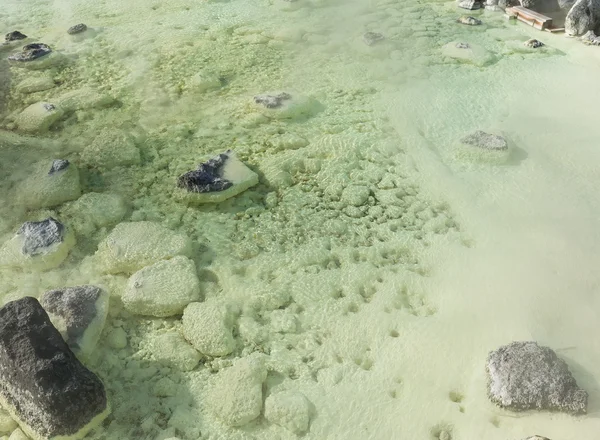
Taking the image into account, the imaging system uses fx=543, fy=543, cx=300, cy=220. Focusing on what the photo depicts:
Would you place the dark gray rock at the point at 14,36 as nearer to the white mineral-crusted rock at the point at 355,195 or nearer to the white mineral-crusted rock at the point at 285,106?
the white mineral-crusted rock at the point at 285,106

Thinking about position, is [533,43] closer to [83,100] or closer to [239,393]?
[83,100]

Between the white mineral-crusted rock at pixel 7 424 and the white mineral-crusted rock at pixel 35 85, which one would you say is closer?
the white mineral-crusted rock at pixel 7 424

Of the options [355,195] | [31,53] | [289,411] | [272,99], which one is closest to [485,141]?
[355,195]

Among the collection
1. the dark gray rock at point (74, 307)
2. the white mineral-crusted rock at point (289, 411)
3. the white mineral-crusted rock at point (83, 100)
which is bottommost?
the white mineral-crusted rock at point (289, 411)

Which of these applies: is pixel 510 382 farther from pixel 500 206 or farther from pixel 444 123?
pixel 444 123

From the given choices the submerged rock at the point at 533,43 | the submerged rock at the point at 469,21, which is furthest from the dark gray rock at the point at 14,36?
the submerged rock at the point at 533,43

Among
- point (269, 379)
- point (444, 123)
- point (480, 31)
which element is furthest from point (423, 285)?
point (480, 31)
